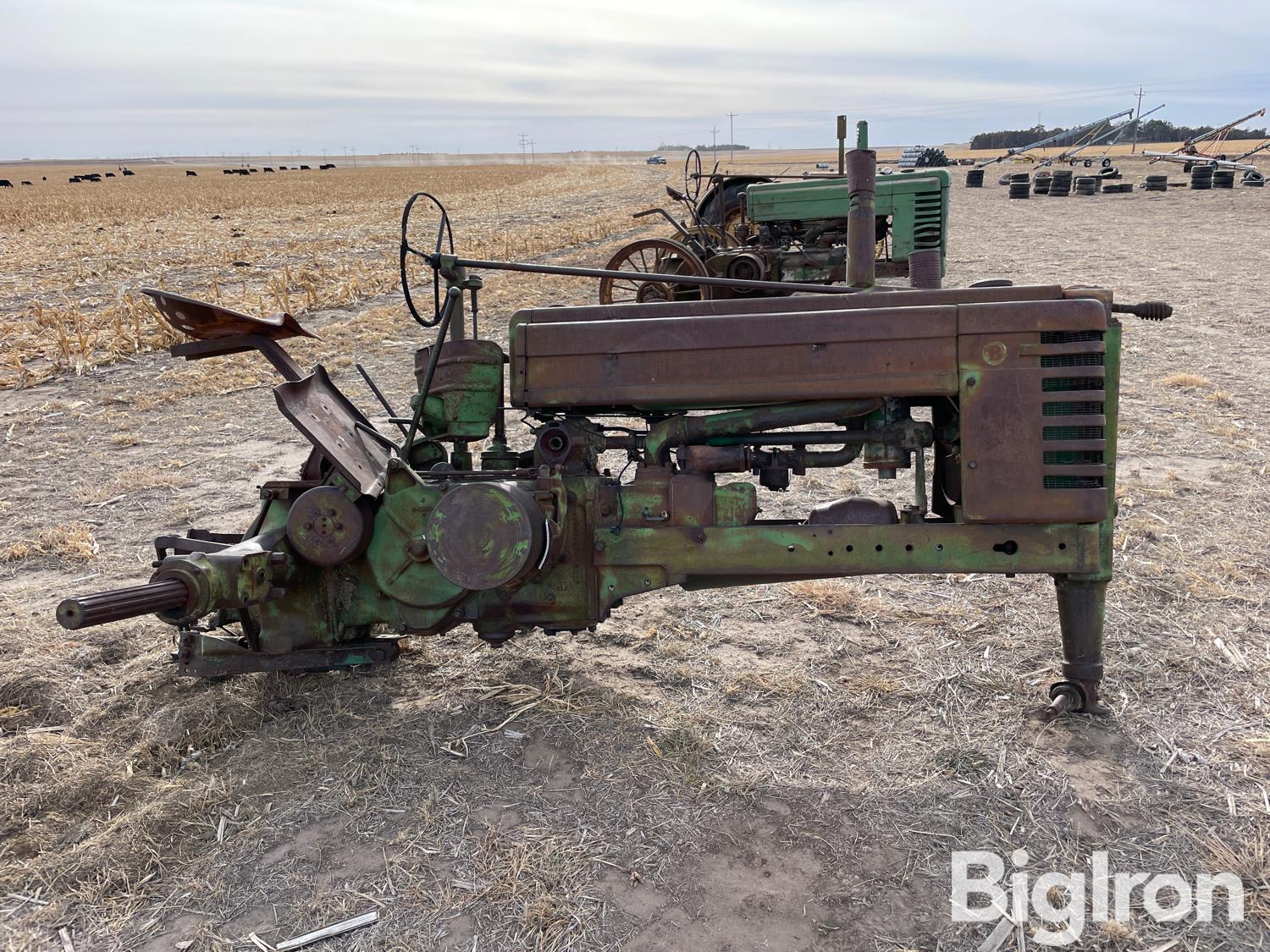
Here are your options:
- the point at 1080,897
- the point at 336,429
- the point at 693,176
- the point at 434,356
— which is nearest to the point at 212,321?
the point at 336,429

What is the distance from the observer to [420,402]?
3.31 meters

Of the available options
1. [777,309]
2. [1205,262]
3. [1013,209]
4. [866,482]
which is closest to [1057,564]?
[777,309]

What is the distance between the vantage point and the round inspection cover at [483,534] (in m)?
2.96

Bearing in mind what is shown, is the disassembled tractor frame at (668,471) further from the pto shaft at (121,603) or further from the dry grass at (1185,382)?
the dry grass at (1185,382)

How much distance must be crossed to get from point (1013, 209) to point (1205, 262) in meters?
13.1

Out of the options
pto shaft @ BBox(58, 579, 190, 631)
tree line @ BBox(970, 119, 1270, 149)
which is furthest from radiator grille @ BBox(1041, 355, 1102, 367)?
tree line @ BBox(970, 119, 1270, 149)

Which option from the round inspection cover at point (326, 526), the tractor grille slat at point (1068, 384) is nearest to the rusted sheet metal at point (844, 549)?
the tractor grille slat at point (1068, 384)

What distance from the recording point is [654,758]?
3062 mm

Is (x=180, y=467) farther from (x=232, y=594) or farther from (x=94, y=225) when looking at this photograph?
(x=94, y=225)

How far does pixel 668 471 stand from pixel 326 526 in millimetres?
1229

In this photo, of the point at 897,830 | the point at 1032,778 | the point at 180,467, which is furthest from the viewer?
the point at 180,467

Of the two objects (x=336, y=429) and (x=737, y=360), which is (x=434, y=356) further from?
(x=737, y=360)

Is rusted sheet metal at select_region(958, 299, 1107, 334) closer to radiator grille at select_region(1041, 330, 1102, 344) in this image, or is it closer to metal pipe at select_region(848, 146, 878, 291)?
radiator grille at select_region(1041, 330, 1102, 344)

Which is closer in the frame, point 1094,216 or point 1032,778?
point 1032,778
